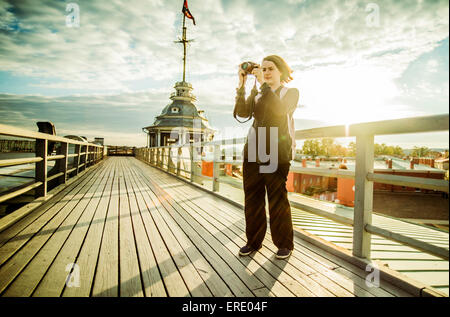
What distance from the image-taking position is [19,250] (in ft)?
5.61

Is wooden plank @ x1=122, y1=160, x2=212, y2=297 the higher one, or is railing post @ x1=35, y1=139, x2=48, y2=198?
railing post @ x1=35, y1=139, x2=48, y2=198

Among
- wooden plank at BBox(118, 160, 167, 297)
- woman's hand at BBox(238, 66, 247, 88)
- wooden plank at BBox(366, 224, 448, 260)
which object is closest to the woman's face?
woman's hand at BBox(238, 66, 247, 88)

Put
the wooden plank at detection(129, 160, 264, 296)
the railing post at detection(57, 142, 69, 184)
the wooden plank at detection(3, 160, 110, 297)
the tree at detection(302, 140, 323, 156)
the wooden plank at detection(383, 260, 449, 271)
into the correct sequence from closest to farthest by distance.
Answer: the wooden plank at detection(3, 160, 110, 297)
the wooden plank at detection(129, 160, 264, 296)
the wooden plank at detection(383, 260, 449, 271)
the railing post at detection(57, 142, 69, 184)
the tree at detection(302, 140, 323, 156)

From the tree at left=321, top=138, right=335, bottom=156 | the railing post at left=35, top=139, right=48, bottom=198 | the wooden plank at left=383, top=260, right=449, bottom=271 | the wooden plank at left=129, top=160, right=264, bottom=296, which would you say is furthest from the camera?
the tree at left=321, top=138, right=335, bottom=156

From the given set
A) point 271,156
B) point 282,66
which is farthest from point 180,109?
point 271,156

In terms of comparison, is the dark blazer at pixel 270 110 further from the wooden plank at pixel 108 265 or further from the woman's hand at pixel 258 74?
the wooden plank at pixel 108 265

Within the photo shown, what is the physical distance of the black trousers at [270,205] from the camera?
5.60 ft

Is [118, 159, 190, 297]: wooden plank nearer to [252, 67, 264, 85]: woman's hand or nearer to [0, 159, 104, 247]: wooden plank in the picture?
[0, 159, 104, 247]: wooden plank

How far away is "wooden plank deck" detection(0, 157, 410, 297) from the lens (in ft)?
4.18

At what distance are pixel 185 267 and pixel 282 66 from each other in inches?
68.6

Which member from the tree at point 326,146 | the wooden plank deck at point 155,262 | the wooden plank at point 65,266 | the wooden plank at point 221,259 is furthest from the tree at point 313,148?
the wooden plank at point 65,266

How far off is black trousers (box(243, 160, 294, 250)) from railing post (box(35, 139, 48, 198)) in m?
3.17
